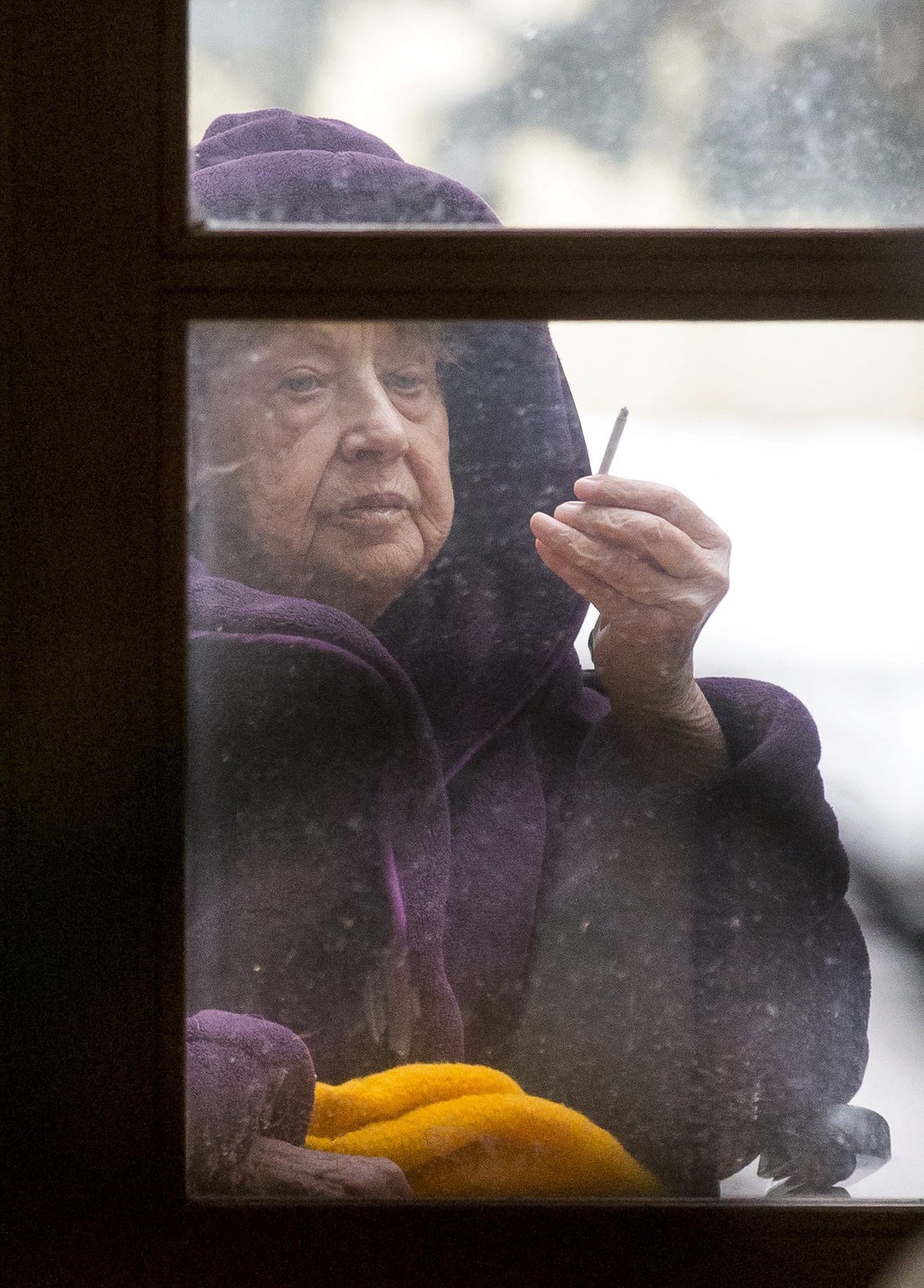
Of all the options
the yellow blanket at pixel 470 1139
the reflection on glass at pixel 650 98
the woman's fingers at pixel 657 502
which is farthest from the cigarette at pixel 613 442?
the yellow blanket at pixel 470 1139

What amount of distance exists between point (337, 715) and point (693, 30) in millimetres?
497

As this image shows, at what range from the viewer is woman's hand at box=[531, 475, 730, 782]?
2.23 ft

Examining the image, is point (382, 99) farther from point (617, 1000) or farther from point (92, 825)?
point (617, 1000)

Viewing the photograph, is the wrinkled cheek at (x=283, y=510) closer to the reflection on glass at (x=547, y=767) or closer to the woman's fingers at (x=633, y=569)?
the reflection on glass at (x=547, y=767)

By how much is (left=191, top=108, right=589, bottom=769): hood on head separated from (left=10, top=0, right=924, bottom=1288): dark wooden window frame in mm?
46

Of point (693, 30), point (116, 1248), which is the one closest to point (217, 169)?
point (693, 30)

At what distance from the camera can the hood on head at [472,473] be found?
0.67 meters

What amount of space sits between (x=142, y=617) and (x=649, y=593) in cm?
33

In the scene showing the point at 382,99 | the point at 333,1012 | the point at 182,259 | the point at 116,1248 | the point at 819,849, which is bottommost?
the point at 116,1248

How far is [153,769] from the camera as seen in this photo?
2.11 feet

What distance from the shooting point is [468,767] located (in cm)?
69

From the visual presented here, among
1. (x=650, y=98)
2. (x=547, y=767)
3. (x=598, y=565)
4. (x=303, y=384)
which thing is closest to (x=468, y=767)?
(x=547, y=767)

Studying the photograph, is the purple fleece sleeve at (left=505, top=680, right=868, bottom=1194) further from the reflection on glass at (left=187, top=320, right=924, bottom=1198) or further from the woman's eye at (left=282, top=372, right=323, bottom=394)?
the woman's eye at (left=282, top=372, right=323, bottom=394)

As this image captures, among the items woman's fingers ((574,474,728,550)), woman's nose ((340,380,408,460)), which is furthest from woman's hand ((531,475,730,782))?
woman's nose ((340,380,408,460))
